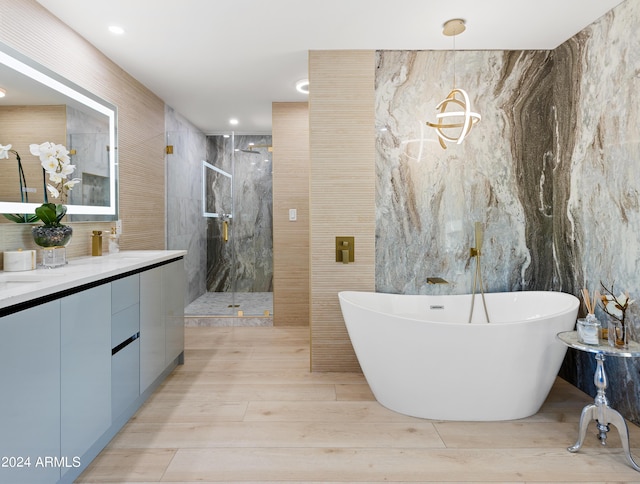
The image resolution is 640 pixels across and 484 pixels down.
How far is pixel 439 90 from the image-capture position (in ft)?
9.90

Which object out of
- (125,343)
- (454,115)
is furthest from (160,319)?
(454,115)

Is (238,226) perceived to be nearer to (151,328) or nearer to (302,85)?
(302,85)

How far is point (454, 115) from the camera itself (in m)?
2.77

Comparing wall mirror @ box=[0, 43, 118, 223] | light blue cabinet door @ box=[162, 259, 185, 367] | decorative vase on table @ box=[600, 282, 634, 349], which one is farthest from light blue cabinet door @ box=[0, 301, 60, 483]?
decorative vase on table @ box=[600, 282, 634, 349]

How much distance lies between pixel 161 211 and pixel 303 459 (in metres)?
3.01

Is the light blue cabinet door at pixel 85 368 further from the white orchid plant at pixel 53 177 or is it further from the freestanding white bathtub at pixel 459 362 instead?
the freestanding white bathtub at pixel 459 362

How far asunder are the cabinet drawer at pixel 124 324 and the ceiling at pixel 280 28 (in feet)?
5.70

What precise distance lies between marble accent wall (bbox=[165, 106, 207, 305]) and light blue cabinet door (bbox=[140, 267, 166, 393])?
5.81 feet

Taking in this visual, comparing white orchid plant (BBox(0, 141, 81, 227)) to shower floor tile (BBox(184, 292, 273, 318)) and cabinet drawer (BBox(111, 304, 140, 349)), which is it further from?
shower floor tile (BBox(184, 292, 273, 318))

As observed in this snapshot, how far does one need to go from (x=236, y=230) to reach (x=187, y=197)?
64 cm

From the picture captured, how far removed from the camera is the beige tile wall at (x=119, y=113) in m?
2.15

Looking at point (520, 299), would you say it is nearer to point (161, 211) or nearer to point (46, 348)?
point (46, 348)

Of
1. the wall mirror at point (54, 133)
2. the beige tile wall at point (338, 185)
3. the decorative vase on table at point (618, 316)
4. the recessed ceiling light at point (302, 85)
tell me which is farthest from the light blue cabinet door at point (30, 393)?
the recessed ceiling light at point (302, 85)

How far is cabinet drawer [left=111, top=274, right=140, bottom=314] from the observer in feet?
6.59
